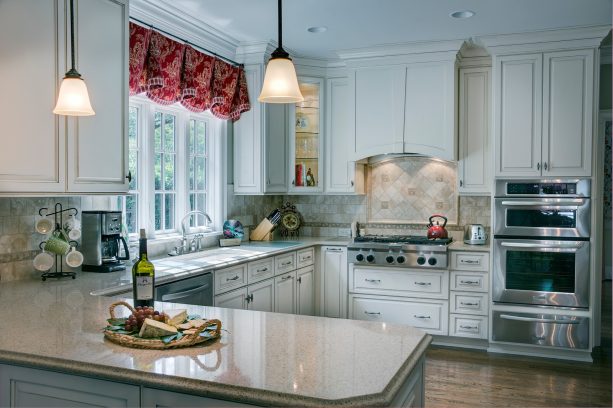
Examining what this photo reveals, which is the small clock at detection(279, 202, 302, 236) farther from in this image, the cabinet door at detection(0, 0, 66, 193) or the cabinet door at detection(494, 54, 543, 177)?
the cabinet door at detection(0, 0, 66, 193)

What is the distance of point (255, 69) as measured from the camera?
494 cm

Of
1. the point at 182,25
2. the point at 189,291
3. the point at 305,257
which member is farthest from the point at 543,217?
the point at 182,25

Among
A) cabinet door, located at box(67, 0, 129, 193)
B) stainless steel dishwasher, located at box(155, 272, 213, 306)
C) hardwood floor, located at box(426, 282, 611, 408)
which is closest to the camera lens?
cabinet door, located at box(67, 0, 129, 193)

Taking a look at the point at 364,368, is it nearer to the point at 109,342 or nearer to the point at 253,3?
the point at 109,342

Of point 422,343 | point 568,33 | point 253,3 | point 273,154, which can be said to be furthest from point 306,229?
point 422,343

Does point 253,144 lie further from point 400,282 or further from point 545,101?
point 545,101

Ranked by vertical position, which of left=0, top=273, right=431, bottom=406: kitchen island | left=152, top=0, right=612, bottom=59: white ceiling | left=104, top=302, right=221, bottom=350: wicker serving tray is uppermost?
left=152, top=0, right=612, bottom=59: white ceiling

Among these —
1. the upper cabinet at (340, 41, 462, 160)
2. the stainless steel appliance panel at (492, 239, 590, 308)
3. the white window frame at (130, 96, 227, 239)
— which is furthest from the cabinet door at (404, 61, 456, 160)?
the white window frame at (130, 96, 227, 239)

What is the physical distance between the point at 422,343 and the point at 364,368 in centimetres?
36

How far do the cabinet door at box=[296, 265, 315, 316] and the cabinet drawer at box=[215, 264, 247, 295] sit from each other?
3.17ft

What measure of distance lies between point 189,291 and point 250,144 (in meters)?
1.98

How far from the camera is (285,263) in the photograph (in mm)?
4590

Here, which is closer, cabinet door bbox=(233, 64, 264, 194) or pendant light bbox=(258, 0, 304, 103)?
pendant light bbox=(258, 0, 304, 103)

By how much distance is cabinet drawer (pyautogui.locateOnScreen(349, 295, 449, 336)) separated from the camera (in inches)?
188
